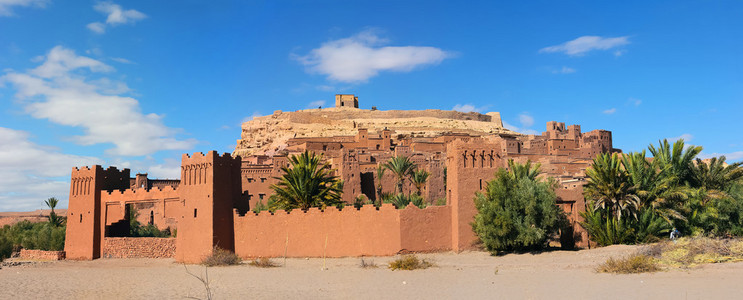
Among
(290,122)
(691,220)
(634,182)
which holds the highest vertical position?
(290,122)

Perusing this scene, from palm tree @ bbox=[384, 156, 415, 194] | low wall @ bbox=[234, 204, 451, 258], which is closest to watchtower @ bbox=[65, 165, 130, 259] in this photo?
low wall @ bbox=[234, 204, 451, 258]

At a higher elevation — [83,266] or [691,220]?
[691,220]

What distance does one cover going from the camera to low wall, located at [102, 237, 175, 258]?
24719mm

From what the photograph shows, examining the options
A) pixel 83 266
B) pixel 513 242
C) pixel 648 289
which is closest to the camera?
pixel 648 289

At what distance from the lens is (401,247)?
66.8 ft

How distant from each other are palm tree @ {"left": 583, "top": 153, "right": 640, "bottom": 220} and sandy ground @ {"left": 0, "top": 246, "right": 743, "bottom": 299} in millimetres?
1740

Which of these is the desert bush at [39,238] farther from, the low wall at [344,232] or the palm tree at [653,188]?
the palm tree at [653,188]

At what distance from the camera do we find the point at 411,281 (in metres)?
16.0

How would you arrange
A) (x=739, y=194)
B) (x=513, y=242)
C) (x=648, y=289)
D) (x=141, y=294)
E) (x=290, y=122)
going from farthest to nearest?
1. (x=290, y=122)
2. (x=739, y=194)
3. (x=513, y=242)
4. (x=141, y=294)
5. (x=648, y=289)

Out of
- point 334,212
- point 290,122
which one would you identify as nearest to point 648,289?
point 334,212

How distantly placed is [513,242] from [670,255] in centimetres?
466

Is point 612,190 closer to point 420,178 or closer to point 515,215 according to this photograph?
point 515,215

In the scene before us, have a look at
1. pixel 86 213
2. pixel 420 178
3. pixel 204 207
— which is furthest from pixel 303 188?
pixel 420 178

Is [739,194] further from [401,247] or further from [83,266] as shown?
[83,266]
